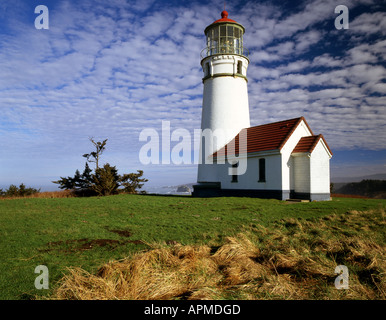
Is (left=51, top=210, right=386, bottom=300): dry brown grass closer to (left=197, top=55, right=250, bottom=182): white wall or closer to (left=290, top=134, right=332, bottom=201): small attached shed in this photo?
(left=290, top=134, right=332, bottom=201): small attached shed

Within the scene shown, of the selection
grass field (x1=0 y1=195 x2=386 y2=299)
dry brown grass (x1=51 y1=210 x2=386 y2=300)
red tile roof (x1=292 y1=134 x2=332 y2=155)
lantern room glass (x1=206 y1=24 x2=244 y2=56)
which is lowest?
grass field (x1=0 y1=195 x2=386 y2=299)

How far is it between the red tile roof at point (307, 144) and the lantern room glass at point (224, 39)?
1064 cm

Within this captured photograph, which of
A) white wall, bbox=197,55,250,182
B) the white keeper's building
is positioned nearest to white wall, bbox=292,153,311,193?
the white keeper's building

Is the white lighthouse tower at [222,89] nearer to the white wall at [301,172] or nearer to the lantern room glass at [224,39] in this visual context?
the lantern room glass at [224,39]

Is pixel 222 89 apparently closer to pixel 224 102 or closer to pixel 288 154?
pixel 224 102

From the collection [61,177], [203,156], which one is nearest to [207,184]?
[203,156]

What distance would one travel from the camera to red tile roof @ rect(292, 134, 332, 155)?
17.9 metres

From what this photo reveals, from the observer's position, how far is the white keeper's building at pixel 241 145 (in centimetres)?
1823

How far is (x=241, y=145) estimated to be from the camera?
21.7 m

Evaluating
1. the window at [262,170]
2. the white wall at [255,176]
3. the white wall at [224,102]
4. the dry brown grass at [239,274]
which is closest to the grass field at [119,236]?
the dry brown grass at [239,274]

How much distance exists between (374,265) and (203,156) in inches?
816

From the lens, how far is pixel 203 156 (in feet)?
81.5

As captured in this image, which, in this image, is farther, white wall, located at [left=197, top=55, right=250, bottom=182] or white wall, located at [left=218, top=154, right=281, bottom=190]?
white wall, located at [left=197, top=55, right=250, bottom=182]
